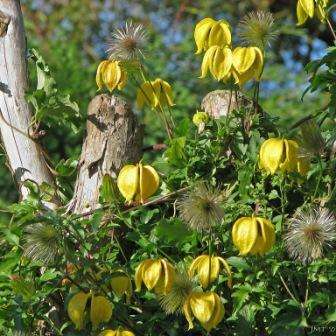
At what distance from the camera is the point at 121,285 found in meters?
2.32

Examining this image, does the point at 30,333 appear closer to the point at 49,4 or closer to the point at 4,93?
the point at 4,93

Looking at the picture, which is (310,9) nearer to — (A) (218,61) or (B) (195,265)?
(A) (218,61)

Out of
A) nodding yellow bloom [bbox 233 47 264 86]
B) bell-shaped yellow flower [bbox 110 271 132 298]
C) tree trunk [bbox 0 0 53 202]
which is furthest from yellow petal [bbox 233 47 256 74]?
tree trunk [bbox 0 0 53 202]

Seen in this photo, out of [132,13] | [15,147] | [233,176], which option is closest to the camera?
[233,176]

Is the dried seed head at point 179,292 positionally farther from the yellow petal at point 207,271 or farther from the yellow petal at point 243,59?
the yellow petal at point 243,59

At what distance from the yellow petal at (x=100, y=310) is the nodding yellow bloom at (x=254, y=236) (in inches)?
Result: 13.2

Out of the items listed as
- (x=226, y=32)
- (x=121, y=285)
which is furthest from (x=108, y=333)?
(x=226, y=32)

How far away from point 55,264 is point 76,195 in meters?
0.40

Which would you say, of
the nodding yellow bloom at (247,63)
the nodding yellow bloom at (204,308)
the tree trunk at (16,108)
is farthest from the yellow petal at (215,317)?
the tree trunk at (16,108)

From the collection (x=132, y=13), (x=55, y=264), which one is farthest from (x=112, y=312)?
(x=132, y=13)

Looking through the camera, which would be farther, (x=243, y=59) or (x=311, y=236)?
(x=243, y=59)

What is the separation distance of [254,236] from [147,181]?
33 cm

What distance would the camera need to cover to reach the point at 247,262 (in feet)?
7.57

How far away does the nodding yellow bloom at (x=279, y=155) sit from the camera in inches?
88.0
